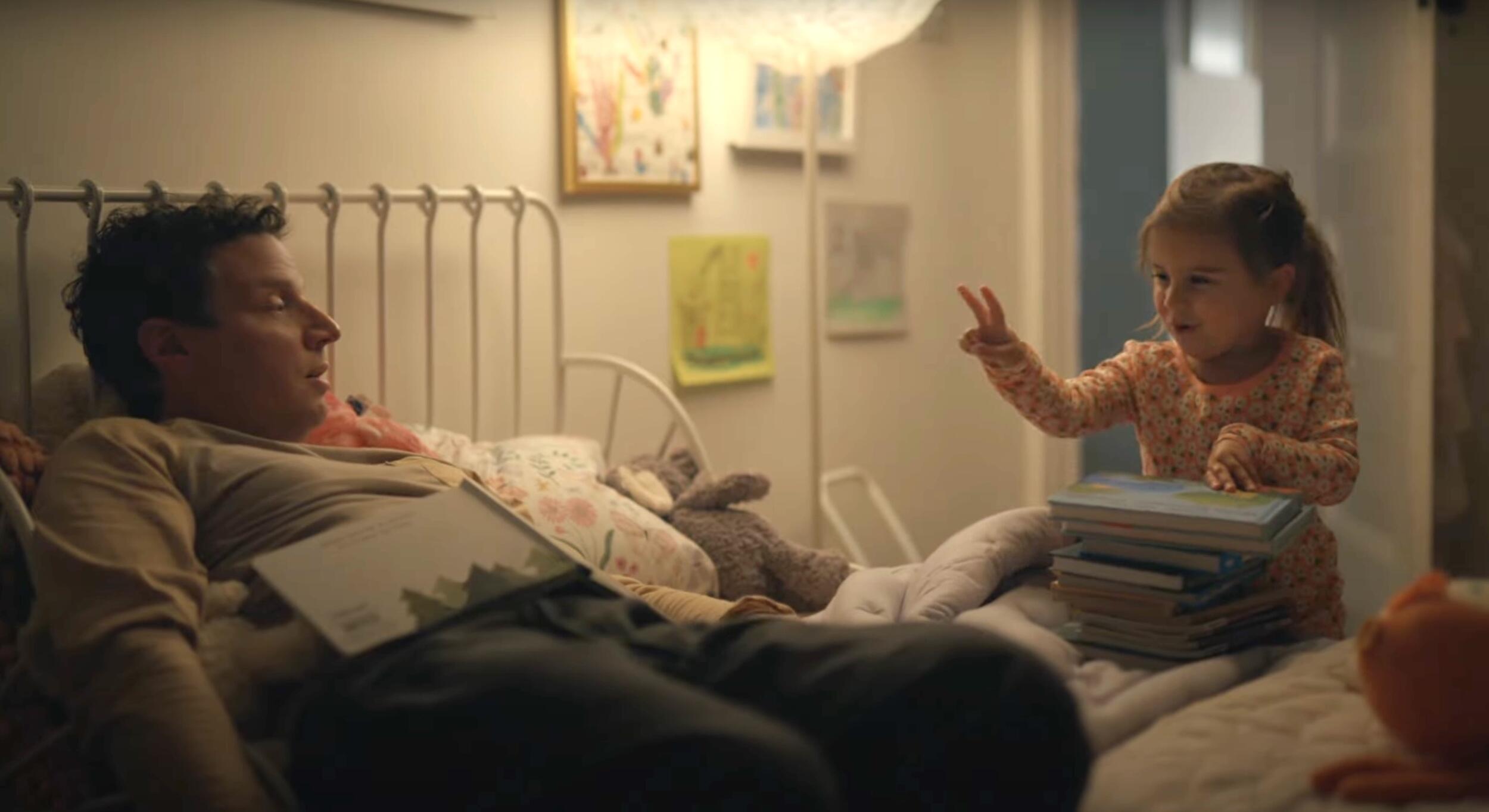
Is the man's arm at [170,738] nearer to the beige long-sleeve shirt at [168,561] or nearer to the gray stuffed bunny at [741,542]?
the beige long-sleeve shirt at [168,561]

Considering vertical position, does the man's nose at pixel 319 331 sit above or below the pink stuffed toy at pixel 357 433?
above

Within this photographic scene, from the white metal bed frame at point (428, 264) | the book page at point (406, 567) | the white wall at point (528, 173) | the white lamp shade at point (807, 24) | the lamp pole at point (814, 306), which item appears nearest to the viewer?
the book page at point (406, 567)

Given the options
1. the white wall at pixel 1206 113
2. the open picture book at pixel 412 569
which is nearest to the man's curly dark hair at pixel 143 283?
the open picture book at pixel 412 569

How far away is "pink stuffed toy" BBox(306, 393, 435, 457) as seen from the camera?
1.61 metres

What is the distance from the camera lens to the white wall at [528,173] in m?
1.72

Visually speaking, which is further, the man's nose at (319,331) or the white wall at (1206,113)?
the white wall at (1206,113)

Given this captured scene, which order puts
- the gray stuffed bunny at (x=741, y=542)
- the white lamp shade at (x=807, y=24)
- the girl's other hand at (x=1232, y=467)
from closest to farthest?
the girl's other hand at (x=1232, y=467) < the gray stuffed bunny at (x=741, y=542) < the white lamp shade at (x=807, y=24)

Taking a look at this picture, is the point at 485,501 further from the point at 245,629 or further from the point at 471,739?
the point at 471,739

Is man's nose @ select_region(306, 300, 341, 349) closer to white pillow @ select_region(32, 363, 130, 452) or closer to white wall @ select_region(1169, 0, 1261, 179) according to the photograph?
white pillow @ select_region(32, 363, 130, 452)

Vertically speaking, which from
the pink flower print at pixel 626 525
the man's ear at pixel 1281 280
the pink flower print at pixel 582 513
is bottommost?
the pink flower print at pixel 626 525

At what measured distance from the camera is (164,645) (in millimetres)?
1133

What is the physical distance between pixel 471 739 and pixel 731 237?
1724 mm

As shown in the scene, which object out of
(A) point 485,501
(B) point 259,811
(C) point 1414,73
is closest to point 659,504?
(A) point 485,501

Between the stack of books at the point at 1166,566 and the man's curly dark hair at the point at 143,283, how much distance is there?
98cm
